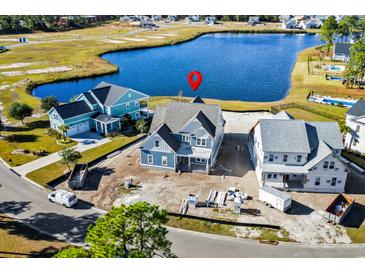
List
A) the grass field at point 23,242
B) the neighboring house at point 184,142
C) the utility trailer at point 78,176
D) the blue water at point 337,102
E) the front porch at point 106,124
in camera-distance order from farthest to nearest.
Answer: the blue water at point 337,102 → the front porch at point 106,124 → the neighboring house at point 184,142 → the utility trailer at point 78,176 → the grass field at point 23,242

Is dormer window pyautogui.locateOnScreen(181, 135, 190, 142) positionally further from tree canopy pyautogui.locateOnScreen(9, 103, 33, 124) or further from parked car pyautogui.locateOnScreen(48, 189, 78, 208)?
tree canopy pyautogui.locateOnScreen(9, 103, 33, 124)

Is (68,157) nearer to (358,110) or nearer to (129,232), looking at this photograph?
(129,232)

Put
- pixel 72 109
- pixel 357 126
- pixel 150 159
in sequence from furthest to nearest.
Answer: pixel 72 109 → pixel 357 126 → pixel 150 159

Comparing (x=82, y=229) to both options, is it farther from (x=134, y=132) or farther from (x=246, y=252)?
(x=134, y=132)

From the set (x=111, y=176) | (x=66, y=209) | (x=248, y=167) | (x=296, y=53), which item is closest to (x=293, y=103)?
(x=248, y=167)

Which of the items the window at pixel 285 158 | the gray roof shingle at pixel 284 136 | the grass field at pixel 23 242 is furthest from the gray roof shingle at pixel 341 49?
the grass field at pixel 23 242

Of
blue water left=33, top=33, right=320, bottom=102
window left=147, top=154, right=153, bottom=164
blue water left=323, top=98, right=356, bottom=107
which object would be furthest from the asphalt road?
blue water left=33, top=33, right=320, bottom=102

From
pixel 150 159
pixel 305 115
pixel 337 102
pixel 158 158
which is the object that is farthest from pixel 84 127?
pixel 337 102

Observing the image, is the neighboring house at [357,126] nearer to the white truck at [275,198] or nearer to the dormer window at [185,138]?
the white truck at [275,198]
